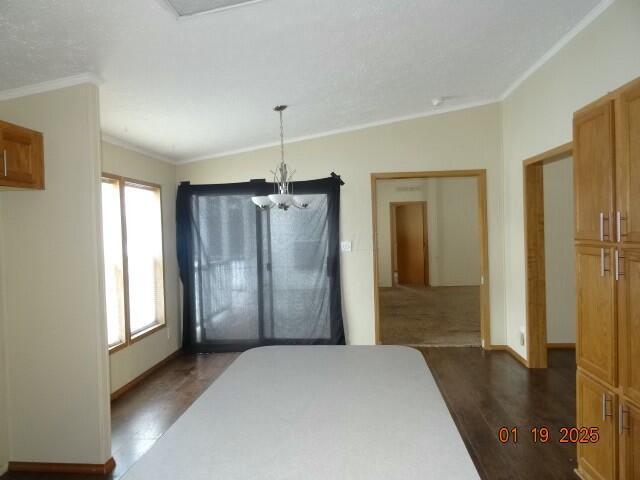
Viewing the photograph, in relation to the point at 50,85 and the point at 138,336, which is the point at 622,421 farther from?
the point at 138,336

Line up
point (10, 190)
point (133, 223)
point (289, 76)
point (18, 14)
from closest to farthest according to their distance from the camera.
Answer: point (18, 14), point (10, 190), point (289, 76), point (133, 223)

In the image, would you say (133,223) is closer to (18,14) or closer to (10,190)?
(10,190)

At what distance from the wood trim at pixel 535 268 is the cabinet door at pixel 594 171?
1805mm

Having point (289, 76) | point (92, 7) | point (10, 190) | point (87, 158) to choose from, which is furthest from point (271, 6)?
point (10, 190)

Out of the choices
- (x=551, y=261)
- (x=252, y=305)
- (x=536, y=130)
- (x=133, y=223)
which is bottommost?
(x=252, y=305)

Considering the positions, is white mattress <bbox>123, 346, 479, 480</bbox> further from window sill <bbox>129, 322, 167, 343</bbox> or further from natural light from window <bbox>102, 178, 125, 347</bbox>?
window sill <bbox>129, 322, 167, 343</bbox>

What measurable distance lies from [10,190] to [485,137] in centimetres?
442

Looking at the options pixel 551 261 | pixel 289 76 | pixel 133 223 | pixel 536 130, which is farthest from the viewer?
pixel 551 261

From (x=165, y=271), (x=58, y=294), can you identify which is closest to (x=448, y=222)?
(x=165, y=271)

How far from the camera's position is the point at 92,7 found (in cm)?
173

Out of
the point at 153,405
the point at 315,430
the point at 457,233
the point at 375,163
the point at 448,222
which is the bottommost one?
the point at 153,405

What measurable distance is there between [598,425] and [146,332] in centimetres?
383

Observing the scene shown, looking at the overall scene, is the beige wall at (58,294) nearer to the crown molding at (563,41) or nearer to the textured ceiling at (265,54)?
the textured ceiling at (265,54)

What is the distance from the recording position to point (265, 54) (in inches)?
96.9
